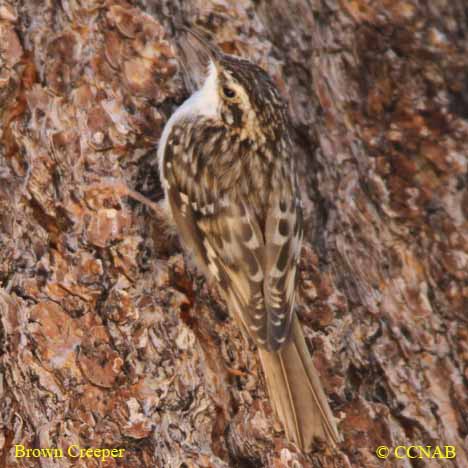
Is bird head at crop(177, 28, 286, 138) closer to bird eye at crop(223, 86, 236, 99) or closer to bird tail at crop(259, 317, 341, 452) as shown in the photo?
bird eye at crop(223, 86, 236, 99)

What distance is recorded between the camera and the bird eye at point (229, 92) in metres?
2.00

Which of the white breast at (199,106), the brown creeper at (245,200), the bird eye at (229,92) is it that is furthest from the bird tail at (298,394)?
the bird eye at (229,92)

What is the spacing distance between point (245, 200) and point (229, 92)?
32 centimetres

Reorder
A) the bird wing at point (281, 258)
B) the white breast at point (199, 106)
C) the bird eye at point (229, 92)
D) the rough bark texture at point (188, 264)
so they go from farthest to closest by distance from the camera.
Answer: the bird eye at point (229, 92) → the white breast at point (199, 106) → the bird wing at point (281, 258) → the rough bark texture at point (188, 264)

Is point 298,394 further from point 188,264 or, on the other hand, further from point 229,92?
point 229,92

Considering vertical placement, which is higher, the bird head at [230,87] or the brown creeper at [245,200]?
the bird head at [230,87]

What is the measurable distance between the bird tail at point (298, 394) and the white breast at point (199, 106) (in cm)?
57

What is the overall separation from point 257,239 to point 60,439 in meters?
0.69

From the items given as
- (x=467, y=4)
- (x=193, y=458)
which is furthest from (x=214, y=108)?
(x=193, y=458)

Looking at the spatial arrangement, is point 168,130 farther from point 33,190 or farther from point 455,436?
point 455,436

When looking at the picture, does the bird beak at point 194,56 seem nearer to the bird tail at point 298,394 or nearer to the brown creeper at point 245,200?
the brown creeper at point 245,200

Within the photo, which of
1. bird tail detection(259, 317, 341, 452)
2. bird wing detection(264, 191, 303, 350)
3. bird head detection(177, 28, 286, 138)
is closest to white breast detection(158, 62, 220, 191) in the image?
bird head detection(177, 28, 286, 138)

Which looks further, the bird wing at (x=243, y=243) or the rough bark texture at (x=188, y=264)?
the bird wing at (x=243, y=243)

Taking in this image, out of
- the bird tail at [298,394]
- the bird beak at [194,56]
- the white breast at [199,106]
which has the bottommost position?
the bird tail at [298,394]
